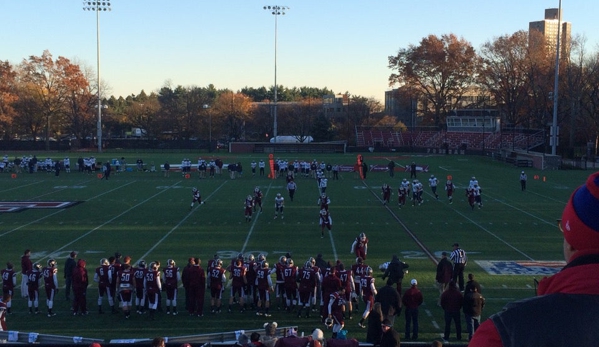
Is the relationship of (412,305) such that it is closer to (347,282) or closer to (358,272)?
(347,282)

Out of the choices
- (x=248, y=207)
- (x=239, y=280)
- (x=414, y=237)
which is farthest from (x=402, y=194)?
(x=239, y=280)

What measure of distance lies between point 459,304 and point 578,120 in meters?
60.0

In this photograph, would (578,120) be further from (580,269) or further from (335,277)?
(580,269)

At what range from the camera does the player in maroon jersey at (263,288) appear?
12.7m

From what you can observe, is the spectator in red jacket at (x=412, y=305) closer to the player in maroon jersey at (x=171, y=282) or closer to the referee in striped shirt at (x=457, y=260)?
the referee in striped shirt at (x=457, y=260)

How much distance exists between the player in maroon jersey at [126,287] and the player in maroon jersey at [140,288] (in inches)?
3.0

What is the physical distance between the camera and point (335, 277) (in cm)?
1190

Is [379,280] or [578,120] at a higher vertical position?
[578,120]

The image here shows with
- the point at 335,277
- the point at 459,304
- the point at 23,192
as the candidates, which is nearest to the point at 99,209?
the point at 23,192

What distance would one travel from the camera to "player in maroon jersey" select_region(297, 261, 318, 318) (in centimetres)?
1246

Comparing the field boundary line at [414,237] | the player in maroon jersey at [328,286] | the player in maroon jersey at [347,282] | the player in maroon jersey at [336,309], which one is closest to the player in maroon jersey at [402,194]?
the field boundary line at [414,237]

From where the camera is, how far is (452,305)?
1092 cm

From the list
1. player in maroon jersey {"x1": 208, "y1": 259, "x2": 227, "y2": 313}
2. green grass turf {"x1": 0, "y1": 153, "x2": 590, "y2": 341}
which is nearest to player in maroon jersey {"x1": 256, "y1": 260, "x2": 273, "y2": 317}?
green grass turf {"x1": 0, "y1": 153, "x2": 590, "y2": 341}

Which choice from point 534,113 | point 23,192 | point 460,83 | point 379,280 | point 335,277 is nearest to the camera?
point 335,277
